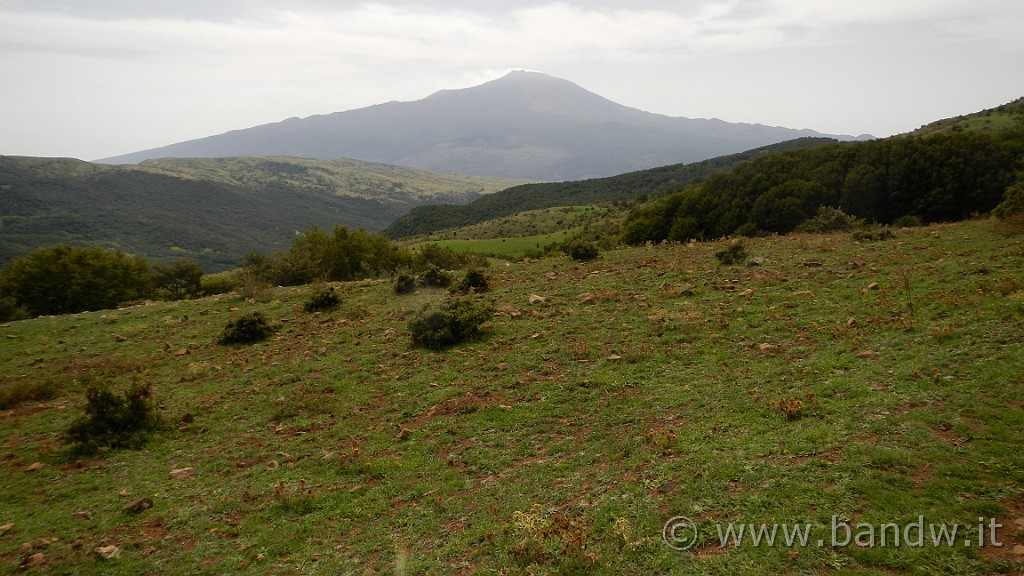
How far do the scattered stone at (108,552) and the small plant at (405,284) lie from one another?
14134mm

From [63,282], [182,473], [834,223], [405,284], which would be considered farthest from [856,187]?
[63,282]

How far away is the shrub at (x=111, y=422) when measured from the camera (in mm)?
9031

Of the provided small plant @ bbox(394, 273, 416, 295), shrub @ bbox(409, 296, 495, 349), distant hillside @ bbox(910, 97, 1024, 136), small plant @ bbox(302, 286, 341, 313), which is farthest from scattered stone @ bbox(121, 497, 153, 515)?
distant hillside @ bbox(910, 97, 1024, 136)

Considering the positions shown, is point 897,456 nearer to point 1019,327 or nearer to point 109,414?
point 1019,327

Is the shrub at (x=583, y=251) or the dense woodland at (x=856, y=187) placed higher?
the dense woodland at (x=856, y=187)

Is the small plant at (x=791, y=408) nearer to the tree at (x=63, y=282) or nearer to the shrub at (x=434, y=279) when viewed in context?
the shrub at (x=434, y=279)

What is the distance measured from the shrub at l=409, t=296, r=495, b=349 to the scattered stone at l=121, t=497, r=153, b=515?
719cm

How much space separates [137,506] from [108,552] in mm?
1081

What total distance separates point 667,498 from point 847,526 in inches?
70.5

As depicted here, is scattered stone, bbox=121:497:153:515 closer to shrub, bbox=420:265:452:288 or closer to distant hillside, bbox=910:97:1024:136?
shrub, bbox=420:265:452:288

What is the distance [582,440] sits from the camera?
777cm

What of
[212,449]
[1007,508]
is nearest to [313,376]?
[212,449]

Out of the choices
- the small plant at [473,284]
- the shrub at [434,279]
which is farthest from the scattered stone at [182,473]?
the shrub at [434,279]

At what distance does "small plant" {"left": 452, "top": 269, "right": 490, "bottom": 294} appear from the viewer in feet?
61.6
